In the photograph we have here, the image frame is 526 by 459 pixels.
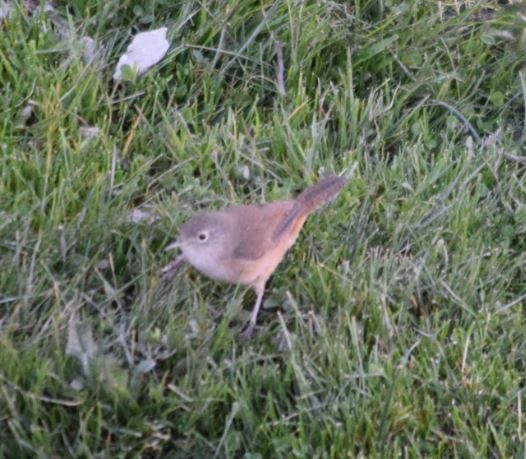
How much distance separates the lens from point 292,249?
4.18 metres

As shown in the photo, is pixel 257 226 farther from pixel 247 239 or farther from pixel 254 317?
pixel 254 317

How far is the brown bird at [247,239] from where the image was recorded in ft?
12.5

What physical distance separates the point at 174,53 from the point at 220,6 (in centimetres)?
→ 33

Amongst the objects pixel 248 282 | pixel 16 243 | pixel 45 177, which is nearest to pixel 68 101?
pixel 45 177

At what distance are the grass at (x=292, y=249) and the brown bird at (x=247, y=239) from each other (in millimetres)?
111

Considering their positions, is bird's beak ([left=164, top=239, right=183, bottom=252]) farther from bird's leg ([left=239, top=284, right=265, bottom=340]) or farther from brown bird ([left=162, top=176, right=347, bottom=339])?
bird's leg ([left=239, top=284, right=265, bottom=340])

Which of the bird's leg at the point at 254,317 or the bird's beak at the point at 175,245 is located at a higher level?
the bird's beak at the point at 175,245

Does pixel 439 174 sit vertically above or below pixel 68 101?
below

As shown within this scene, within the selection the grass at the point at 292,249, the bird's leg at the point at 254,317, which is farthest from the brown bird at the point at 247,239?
the grass at the point at 292,249

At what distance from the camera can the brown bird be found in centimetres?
380

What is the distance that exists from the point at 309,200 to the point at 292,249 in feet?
0.98

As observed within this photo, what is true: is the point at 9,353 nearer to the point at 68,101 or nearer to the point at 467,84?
the point at 68,101

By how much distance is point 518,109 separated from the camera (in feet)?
16.7

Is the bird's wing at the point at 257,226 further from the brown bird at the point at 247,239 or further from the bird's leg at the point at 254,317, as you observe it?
the bird's leg at the point at 254,317
